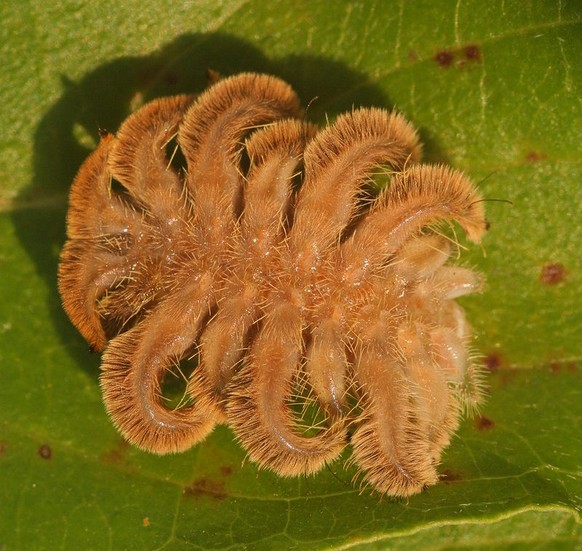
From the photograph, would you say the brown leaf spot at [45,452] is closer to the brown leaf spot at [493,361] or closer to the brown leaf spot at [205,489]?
the brown leaf spot at [205,489]

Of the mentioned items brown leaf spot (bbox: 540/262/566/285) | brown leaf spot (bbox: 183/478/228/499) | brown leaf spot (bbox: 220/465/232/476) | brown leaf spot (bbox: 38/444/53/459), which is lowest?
brown leaf spot (bbox: 183/478/228/499)

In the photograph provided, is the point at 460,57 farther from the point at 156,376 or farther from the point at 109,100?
the point at 156,376

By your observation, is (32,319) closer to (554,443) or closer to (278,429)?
(278,429)

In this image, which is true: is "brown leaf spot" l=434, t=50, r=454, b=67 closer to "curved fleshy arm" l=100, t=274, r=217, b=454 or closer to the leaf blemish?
the leaf blemish

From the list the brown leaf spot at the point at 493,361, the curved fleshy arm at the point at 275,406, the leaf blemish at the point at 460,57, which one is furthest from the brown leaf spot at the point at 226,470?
the leaf blemish at the point at 460,57

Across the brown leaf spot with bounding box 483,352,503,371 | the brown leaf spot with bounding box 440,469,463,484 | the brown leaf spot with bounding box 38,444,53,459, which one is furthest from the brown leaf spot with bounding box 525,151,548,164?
the brown leaf spot with bounding box 38,444,53,459

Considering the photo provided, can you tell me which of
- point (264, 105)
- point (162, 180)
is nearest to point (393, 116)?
point (264, 105)

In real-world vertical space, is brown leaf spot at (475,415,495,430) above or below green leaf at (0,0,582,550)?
below

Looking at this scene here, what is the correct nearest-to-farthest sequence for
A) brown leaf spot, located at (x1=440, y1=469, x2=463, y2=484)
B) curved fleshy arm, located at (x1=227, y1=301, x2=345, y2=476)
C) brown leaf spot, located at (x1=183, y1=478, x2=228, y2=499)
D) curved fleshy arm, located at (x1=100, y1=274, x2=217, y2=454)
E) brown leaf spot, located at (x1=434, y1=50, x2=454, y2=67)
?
curved fleshy arm, located at (x1=227, y1=301, x2=345, y2=476)
curved fleshy arm, located at (x1=100, y1=274, x2=217, y2=454)
brown leaf spot, located at (x1=440, y1=469, x2=463, y2=484)
brown leaf spot, located at (x1=434, y1=50, x2=454, y2=67)
brown leaf spot, located at (x1=183, y1=478, x2=228, y2=499)
